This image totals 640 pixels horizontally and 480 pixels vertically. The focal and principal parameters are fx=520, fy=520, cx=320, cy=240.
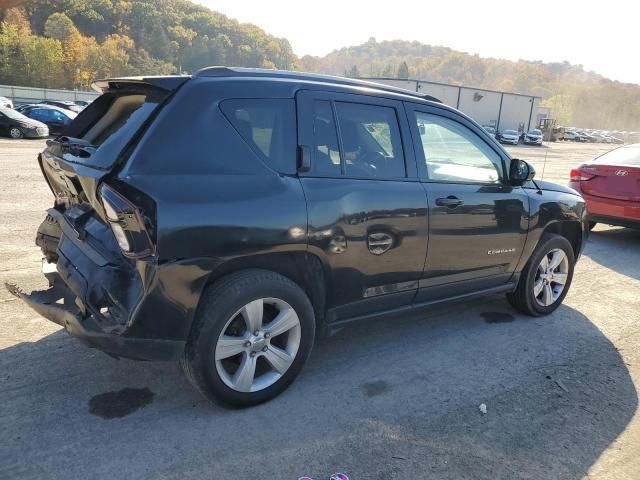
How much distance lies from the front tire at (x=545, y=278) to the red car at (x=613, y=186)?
125 inches

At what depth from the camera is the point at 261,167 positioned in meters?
2.95

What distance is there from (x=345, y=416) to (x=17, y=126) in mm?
23065

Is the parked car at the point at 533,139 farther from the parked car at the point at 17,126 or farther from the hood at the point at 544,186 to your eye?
the hood at the point at 544,186

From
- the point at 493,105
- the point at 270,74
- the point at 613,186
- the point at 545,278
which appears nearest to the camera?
the point at 270,74

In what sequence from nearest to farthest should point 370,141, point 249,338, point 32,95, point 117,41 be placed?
point 249,338 → point 370,141 → point 32,95 → point 117,41

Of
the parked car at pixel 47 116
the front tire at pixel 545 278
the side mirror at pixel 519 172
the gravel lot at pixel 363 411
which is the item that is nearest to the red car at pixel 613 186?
the front tire at pixel 545 278

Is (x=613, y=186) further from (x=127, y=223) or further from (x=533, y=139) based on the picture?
(x=533, y=139)

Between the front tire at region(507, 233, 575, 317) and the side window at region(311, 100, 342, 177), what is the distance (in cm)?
229

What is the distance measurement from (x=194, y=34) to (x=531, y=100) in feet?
319

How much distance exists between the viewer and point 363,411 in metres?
3.12

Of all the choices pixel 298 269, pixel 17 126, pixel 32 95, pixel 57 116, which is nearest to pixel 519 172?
pixel 298 269

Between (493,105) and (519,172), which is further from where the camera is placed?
(493,105)

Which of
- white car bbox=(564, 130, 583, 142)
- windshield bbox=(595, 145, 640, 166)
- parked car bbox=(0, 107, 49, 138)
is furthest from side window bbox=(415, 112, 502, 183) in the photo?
white car bbox=(564, 130, 583, 142)

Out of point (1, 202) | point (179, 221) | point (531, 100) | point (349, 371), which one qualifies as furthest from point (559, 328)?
point (531, 100)
